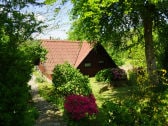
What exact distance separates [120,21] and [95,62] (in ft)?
64.9

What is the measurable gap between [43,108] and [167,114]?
32.3 ft

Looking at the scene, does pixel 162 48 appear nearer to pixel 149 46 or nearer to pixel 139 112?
pixel 149 46

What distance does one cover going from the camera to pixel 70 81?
2259cm

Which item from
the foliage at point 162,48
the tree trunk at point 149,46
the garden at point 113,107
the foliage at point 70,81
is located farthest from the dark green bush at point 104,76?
the garden at point 113,107

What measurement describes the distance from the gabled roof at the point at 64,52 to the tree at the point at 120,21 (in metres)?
15.8

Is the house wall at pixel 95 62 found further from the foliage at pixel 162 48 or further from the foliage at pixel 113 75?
the foliage at pixel 162 48

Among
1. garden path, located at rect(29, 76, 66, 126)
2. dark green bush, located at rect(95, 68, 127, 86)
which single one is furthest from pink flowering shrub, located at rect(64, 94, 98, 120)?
dark green bush, located at rect(95, 68, 127, 86)

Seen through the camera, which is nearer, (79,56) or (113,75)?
(113,75)

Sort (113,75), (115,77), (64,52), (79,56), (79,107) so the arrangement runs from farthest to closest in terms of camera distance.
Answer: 1. (79,56)
2. (64,52)
3. (113,75)
4. (115,77)
5. (79,107)

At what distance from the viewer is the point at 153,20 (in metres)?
24.9

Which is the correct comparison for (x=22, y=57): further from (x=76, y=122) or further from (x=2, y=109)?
(x=76, y=122)

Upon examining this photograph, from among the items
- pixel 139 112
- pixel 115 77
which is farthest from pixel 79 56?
pixel 139 112

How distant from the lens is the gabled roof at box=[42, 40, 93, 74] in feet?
136

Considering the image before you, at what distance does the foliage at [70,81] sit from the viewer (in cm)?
2184
